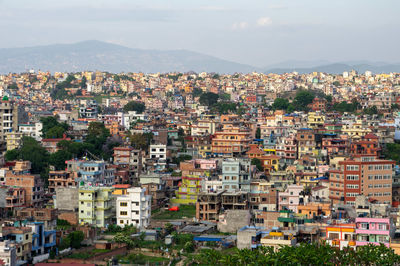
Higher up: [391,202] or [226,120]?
[226,120]

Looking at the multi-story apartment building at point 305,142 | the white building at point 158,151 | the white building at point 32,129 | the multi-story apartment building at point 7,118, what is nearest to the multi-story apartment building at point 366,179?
the multi-story apartment building at point 305,142

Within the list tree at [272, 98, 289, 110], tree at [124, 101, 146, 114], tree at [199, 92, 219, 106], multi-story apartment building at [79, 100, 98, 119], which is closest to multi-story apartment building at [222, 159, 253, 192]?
multi-story apartment building at [79, 100, 98, 119]

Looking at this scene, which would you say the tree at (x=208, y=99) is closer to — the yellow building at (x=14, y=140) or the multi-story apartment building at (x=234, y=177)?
the yellow building at (x=14, y=140)

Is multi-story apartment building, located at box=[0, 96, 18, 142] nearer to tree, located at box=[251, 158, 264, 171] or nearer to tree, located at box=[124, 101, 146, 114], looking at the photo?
tree, located at box=[251, 158, 264, 171]

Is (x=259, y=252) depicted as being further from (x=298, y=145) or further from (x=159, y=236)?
(x=298, y=145)

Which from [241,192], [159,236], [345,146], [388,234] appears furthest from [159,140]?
[388,234]
